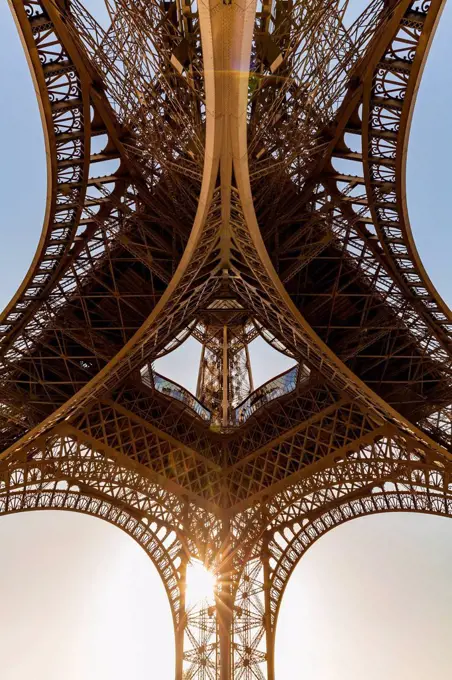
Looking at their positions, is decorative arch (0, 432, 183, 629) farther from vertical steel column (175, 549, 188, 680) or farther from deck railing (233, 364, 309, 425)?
deck railing (233, 364, 309, 425)

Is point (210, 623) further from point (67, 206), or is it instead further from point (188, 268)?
point (67, 206)

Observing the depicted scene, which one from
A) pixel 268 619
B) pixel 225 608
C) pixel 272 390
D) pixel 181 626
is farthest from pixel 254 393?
pixel 181 626

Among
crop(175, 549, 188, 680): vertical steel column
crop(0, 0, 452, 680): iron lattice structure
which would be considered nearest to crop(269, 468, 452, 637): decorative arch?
crop(0, 0, 452, 680): iron lattice structure

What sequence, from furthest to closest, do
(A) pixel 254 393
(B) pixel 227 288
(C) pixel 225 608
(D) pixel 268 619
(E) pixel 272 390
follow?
(A) pixel 254 393 < (E) pixel 272 390 < (C) pixel 225 608 < (D) pixel 268 619 < (B) pixel 227 288

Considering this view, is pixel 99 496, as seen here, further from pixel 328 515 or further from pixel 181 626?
pixel 328 515

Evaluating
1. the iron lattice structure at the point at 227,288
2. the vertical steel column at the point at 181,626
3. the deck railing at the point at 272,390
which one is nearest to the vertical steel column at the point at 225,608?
the iron lattice structure at the point at 227,288

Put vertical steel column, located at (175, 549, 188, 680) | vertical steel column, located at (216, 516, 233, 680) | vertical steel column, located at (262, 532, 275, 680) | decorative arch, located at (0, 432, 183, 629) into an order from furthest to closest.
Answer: vertical steel column, located at (216, 516, 233, 680)
vertical steel column, located at (175, 549, 188, 680)
vertical steel column, located at (262, 532, 275, 680)
decorative arch, located at (0, 432, 183, 629)

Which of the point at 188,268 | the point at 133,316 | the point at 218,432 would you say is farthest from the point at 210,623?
the point at 188,268

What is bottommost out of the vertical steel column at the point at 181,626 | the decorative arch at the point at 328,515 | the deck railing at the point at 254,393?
the vertical steel column at the point at 181,626

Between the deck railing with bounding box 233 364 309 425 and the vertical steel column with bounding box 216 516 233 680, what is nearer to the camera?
the vertical steel column with bounding box 216 516 233 680

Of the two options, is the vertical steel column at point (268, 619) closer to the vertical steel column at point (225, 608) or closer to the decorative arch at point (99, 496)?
the vertical steel column at point (225, 608)
